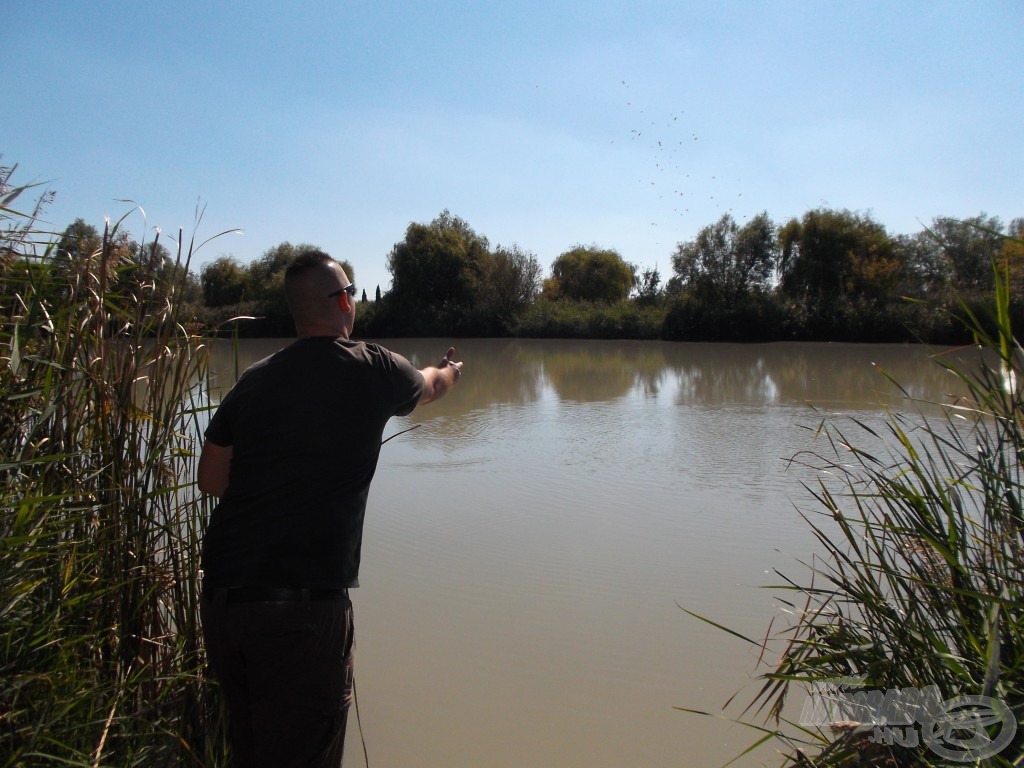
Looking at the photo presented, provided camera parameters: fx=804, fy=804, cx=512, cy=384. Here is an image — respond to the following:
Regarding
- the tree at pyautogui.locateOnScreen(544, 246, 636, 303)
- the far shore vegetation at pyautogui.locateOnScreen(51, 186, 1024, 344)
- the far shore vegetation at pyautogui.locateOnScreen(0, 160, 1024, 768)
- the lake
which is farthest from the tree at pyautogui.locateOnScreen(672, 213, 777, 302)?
the far shore vegetation at pyautogui.locateOnScreen(0, 160, 1024, 768)

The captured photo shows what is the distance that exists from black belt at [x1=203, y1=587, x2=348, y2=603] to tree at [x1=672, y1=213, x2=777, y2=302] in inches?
1173

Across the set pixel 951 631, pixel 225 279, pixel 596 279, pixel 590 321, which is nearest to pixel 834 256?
pixel 590 321

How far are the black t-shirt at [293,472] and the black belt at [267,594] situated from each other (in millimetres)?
14

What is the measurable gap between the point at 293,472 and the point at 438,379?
0.59 m

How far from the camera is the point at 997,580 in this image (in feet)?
6.10

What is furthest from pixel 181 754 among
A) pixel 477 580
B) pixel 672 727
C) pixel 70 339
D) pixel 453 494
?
pixel 453 494

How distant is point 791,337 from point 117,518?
1116 inches

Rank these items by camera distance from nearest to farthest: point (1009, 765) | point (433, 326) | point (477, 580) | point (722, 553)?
point (1009, 765) → point (477, 580) → point (722, 553) → point (433, 326)

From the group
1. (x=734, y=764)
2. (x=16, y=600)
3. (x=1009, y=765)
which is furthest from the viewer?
(x=734, y=764)

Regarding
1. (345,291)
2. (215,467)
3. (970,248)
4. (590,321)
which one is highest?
(970,248)

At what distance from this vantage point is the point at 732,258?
101ft

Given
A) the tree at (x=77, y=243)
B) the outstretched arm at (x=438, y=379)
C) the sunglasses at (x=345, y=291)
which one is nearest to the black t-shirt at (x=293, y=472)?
the sunglasses at (x=345, y=291)

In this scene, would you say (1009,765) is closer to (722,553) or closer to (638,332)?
(722,553)

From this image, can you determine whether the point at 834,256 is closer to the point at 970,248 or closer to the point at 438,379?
the point at 970,248
